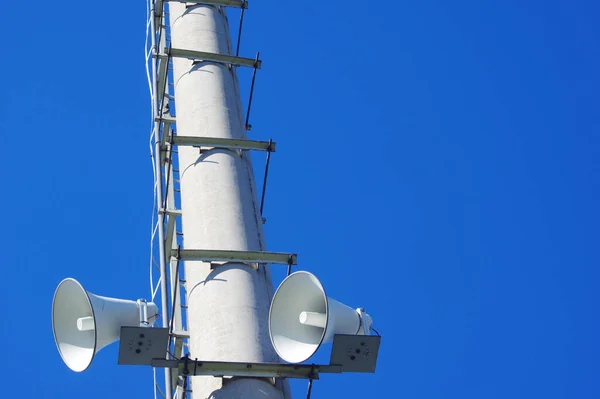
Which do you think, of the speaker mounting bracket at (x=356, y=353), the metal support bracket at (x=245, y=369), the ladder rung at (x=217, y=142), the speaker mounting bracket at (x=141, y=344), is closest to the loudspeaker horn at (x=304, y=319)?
the speaker mounting bracket at (x=356, y=353)

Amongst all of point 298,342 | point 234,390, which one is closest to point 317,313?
point 298,342

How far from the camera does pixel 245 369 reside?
411 inches

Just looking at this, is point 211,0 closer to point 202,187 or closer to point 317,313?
point 202,187

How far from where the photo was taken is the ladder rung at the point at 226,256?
38.1 ft

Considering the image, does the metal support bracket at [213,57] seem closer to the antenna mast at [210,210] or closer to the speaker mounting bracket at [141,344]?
the antenna mast at [210,210]

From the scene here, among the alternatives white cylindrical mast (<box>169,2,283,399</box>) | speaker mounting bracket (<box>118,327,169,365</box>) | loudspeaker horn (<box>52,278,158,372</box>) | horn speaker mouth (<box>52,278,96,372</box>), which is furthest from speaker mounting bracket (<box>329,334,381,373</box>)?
horn speaker mouth (<box>52,278,96,372</box>)

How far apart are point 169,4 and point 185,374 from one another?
7.67m

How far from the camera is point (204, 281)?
38.2ft

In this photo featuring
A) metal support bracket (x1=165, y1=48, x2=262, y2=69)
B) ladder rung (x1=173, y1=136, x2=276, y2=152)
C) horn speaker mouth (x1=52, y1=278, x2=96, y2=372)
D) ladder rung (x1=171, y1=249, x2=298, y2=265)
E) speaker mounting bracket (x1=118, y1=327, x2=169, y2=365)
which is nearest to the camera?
speaker mounting bracket (x1=118, y1=327, x2=169, y2=365)

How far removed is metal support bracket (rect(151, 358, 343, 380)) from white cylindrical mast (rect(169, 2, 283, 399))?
14 cm

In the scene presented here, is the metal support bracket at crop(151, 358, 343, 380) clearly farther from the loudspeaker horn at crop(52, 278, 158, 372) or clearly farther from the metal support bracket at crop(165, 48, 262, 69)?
the metal support bracket at crop(165, 48, 262, 69)

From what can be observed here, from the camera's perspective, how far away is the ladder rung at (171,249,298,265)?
1161cm

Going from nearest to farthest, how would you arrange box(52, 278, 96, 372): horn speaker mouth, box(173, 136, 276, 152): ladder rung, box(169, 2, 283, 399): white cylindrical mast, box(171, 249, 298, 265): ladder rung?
box(52, 278, 96, 372): horn speaker mouth → box(169, 2, 283, 399): white cylindrical mast → box(171, 249, 298, 265): ladder rung → box(173, 136, 276, 152): ladder rung

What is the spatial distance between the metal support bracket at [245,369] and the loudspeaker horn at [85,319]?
573 mm
